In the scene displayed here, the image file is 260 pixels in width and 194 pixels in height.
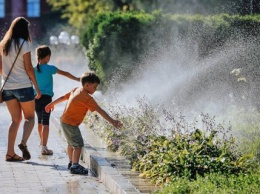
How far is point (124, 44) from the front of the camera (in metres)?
19.6

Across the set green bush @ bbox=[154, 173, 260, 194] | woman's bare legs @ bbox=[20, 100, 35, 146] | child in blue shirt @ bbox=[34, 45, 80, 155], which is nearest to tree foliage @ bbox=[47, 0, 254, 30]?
child in blue shirt @ bbox=[34, 45, 80, 155]

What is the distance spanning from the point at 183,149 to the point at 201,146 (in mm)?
173

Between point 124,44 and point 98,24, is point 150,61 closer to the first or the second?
point 124,44

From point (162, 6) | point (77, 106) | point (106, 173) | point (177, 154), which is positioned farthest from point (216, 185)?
point (162, 6)

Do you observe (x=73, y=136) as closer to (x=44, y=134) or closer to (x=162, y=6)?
(x=44, y=134)

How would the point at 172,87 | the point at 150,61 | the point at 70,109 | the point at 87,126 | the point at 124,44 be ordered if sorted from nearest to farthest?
the point at 70,109 → the point at 87,126 → the point at 172,87 → the point at 150,61 → the point at 124,44

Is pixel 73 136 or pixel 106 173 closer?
pixel 106 173

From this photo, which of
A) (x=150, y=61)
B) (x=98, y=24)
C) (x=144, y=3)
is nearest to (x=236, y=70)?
(x=150, y=61)

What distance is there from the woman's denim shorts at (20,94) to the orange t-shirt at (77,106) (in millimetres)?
707

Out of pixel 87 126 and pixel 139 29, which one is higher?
pixel 139 29

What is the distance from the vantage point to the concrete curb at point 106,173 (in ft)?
29.5

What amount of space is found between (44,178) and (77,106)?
0.87 meters

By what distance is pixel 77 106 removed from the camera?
10.6 meters

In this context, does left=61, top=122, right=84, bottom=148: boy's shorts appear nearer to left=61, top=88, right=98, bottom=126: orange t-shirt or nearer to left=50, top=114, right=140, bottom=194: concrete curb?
left=61, top=88, right=98, bottom=126: orange t-shirt
